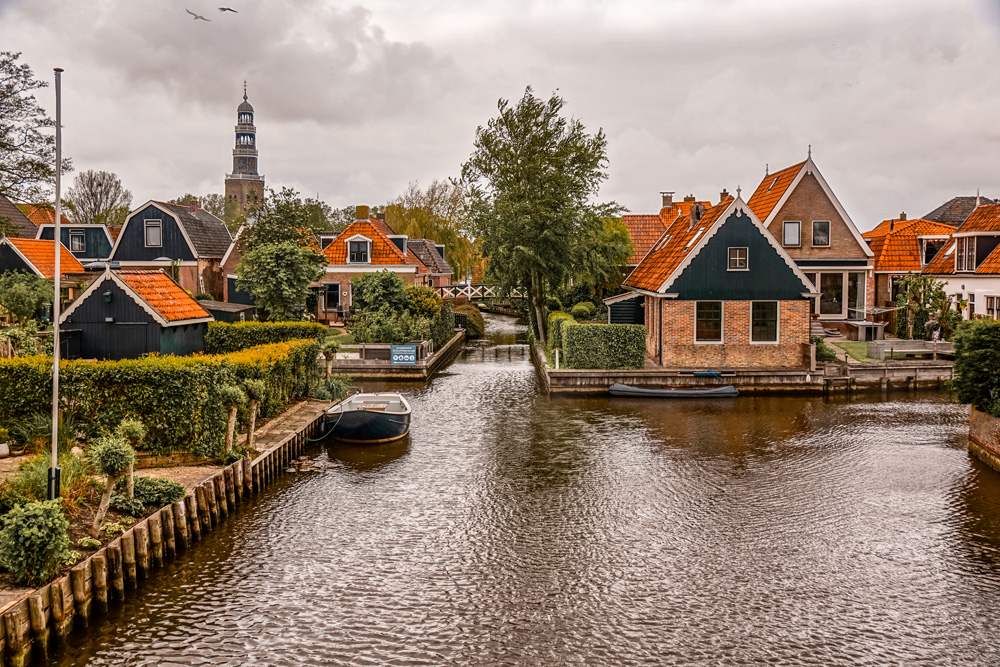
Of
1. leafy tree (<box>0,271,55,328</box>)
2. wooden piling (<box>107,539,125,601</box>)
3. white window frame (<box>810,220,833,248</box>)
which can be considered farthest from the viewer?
white window frame (<box>810,220,833,248</box>)

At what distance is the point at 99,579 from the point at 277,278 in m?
25.7

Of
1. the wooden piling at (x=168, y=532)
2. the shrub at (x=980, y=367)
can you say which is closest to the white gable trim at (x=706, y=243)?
the shrub at (x=980, y=367)

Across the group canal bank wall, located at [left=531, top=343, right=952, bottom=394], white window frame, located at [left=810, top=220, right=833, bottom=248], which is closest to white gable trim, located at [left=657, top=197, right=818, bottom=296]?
canal bank wall, located at [left=531, top=343, right=952, bottom=394]

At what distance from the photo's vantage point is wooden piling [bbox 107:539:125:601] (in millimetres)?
11193

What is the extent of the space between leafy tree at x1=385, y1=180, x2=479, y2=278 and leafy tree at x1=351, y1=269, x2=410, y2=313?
31690 mm

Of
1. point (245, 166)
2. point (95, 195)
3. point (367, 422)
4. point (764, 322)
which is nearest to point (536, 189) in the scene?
point (764, 322)

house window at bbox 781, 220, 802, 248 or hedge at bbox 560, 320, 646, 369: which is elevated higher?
house window at bbox 781, 220, 802, 248

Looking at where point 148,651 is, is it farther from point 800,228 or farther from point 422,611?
point 800,228

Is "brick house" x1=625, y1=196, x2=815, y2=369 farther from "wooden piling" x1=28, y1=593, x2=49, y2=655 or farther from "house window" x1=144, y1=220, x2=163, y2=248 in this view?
"house window" x1=144, y1=220, x2=163, y2=248

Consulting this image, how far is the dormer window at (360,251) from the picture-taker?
48.5 metres

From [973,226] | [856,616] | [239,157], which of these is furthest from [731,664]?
[239,157]

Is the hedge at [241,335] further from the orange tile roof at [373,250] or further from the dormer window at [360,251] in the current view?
the dormer window at [360,251]

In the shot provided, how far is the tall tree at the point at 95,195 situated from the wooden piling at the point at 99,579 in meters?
74.5

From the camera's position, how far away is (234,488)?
51.1 feet
